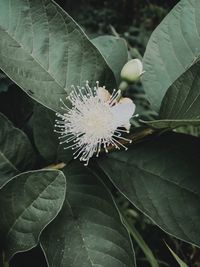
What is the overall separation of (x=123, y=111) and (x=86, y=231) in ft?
0.67

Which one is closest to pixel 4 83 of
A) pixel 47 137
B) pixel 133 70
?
pixel 47 137

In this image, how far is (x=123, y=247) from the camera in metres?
0.74

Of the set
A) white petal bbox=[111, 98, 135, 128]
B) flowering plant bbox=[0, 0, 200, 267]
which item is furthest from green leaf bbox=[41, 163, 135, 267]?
white petal bbox=[111, 98, 135, 128]

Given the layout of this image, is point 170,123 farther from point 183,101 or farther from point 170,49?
point 170,49

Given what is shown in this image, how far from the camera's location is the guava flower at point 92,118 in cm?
77

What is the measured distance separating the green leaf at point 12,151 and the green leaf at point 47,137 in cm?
2

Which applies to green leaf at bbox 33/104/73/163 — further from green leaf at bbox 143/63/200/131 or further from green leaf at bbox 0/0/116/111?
green leaf at bbox 143/63/200/131

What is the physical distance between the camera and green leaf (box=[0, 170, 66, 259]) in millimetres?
656

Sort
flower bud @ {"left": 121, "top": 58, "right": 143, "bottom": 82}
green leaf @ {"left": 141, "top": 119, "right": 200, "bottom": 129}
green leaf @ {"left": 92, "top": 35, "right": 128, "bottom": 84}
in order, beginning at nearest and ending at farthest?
green leaf @ {"left": 141, "top": 119, "right": 200, "bottom": 129}
flower bud @ {"left": 121, "top": 58, "right": 143, "bottom": 82}
green leaf @ {"left": 92, "top": 35, "right": 128, "bottom": 84}

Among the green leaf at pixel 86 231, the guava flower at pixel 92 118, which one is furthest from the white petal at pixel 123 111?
the green leaf at pixel 86 231

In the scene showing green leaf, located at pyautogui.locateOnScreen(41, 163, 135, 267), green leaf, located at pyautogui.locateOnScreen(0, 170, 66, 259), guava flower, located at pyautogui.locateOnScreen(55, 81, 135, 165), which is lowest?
green leaf, located at pyautogui.locateOnScreen(41, 163, 135, 267)

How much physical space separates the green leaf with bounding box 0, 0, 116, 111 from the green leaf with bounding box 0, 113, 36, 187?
9cm

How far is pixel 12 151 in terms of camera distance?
0.79 metres

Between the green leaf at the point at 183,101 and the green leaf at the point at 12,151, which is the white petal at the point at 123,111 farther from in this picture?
the green leaf at the point at 12,151
